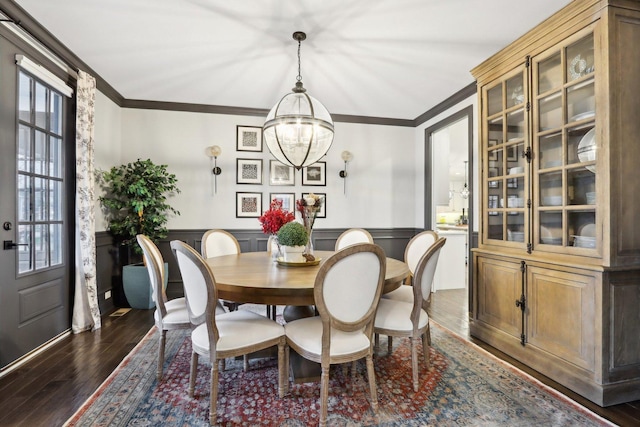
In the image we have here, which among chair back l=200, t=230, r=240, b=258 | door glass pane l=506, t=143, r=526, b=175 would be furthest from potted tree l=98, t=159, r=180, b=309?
door glass pane l=506, t=143, r=526, b=175

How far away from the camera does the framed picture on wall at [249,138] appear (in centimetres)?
469

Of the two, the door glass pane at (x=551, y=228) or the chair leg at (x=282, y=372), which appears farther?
the door glass pane at (x=551, y=228)

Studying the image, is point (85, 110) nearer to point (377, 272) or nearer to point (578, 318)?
point (377, 272)

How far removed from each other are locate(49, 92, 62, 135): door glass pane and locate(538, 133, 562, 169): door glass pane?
419cm

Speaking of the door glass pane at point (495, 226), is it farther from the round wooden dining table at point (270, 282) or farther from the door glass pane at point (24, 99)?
the door glass pane at point (24, 99)

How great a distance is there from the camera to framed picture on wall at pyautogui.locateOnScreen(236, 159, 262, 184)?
15.4 ft

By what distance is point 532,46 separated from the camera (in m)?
2.55

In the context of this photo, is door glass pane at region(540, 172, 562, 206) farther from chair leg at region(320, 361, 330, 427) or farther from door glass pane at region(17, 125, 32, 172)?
door glass pane at region(17, 125, 32, 172)

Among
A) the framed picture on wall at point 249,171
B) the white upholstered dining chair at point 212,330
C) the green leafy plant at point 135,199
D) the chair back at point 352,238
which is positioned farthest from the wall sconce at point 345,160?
the white upholstered dining chair at point 212,330

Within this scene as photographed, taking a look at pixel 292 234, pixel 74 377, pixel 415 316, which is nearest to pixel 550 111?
pixel 415 316

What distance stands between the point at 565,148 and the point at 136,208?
13.6 feet

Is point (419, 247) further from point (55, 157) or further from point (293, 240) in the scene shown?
point (55, 157)

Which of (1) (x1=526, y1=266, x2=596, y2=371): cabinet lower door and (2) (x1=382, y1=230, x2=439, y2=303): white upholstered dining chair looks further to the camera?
(2) (x1=382, y1=230, x2=439, y2=303): white upholstered dining chair

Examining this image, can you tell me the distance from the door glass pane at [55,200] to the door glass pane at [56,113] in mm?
491
